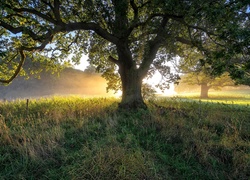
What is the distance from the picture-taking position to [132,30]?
A: 10234 millimetres

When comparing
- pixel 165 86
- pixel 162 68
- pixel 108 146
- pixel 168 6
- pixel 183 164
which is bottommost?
pixel 183 164

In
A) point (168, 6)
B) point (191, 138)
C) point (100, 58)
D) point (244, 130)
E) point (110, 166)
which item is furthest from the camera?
point (100, 58)

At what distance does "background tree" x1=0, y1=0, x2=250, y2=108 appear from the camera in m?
6.77

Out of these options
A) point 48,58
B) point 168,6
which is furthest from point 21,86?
point 168,6

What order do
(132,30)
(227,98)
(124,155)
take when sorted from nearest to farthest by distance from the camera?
(124,155) < (132,30) < (227,98)

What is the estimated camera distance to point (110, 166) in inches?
144

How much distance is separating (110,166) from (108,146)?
821mm

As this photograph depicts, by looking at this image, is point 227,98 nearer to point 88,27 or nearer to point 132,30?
point 132,30

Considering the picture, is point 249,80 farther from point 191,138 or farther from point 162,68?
point 191,138

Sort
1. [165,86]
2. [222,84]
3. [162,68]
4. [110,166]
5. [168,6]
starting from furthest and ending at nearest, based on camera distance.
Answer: [222,84], [165,86], [162,68], [168,6], [110,166]

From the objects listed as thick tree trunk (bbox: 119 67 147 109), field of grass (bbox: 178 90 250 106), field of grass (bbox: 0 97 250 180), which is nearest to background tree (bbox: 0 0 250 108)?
thick tree trunk (bbox: 119 67 147 109)

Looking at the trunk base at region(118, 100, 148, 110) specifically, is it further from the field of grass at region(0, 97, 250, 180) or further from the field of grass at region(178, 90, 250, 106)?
the field of grass at region(178, 90, 250, 106)

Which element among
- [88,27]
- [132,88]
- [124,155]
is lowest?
[124,155]

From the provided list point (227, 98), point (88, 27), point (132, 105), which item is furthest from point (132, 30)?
point (227, 98)
